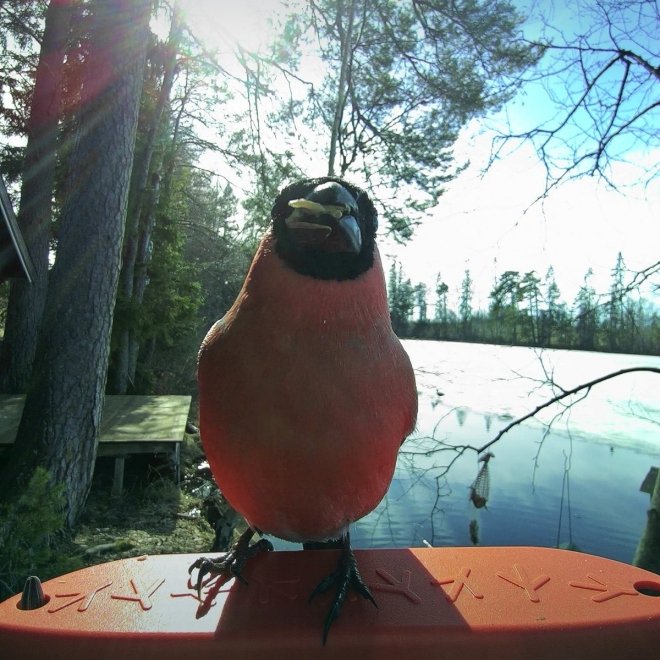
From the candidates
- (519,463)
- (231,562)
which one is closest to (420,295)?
(519,463)

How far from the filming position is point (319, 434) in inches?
47.4

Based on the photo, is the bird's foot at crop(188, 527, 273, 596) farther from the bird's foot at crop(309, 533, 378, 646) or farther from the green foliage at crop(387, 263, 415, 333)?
the green foliage at crop(387, 263, 415, 333)

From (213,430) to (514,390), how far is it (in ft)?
14.1

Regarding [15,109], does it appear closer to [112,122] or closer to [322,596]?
[112,122]

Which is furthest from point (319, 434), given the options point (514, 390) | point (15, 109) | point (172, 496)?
point (15, 109)

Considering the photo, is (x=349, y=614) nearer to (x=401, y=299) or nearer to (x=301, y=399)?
(x=301, y=399)

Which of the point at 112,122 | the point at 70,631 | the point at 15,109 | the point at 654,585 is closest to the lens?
the point at 70,631

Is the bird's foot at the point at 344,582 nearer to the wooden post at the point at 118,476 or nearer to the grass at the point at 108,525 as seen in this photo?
the grass at the point at 108,525

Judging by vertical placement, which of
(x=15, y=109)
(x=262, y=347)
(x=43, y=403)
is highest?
(x=15, y=109)

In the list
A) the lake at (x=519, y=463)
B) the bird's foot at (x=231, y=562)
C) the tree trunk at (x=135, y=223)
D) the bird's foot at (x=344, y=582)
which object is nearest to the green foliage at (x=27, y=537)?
the bird's foot at (x=231, y=562)

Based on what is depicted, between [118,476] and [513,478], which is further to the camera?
[513,478]

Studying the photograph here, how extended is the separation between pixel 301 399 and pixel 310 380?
49 mm

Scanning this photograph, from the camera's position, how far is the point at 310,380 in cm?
121

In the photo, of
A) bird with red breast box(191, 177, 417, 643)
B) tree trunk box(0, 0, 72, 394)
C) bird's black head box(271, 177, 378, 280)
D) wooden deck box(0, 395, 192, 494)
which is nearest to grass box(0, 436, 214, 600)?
wooden deck box(0, 395, 192, 494)
